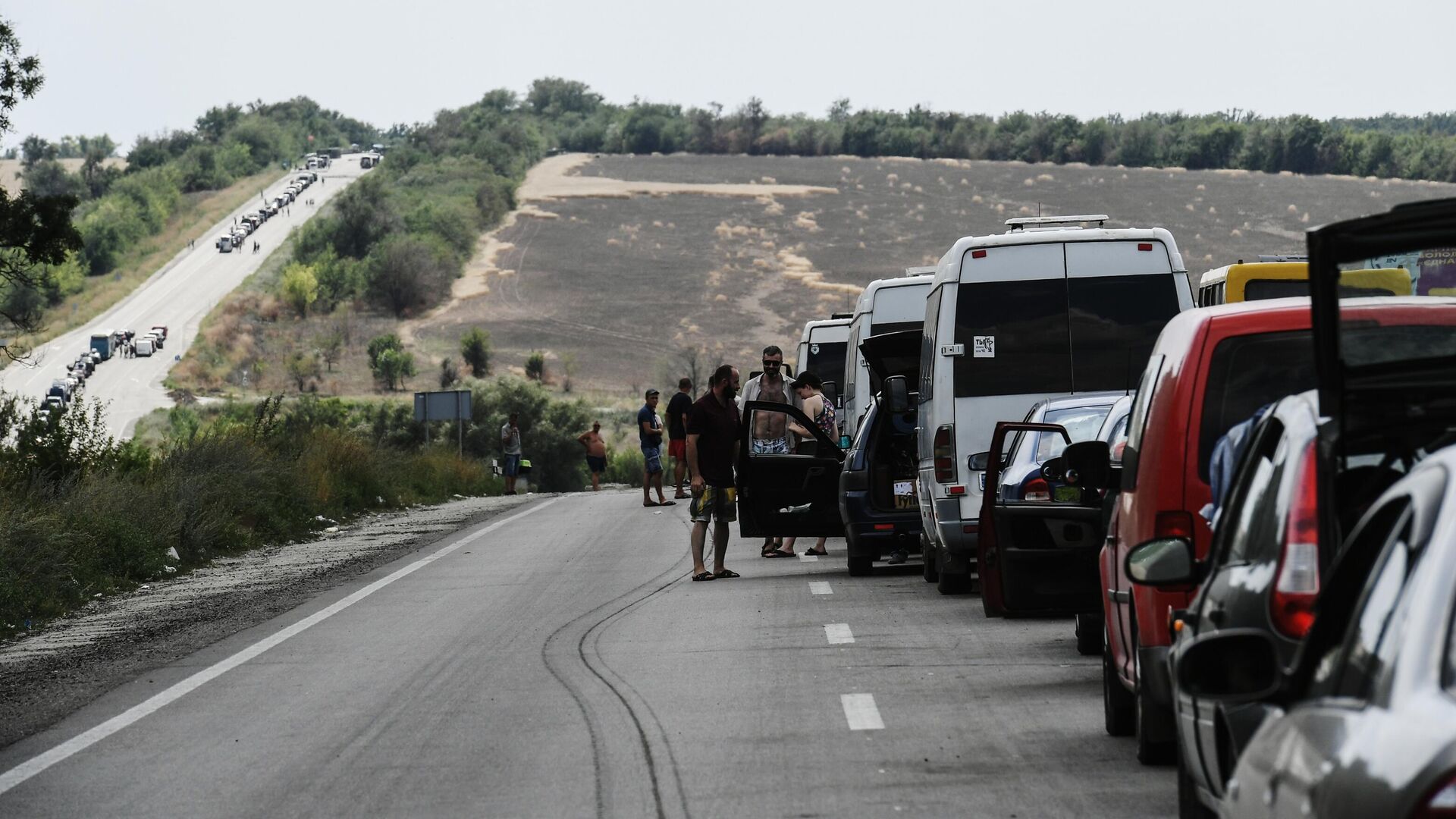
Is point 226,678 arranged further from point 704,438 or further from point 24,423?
point 24,423

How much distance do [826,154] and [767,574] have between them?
504 feet

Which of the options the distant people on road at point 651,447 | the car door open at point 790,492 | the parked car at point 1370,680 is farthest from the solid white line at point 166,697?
the distant people on road at point 651,447

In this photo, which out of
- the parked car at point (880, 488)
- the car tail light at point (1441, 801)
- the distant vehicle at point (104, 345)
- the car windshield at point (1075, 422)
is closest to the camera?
the car tail light at point (1441, 801)

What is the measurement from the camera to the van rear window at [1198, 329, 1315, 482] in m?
7.39

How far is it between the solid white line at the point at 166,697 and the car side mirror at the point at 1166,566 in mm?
4571

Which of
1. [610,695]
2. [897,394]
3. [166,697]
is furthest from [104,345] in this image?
[610,695]

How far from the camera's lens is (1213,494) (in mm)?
7059

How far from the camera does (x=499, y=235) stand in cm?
13600

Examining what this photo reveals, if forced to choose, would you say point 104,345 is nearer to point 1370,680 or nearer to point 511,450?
point 511,450

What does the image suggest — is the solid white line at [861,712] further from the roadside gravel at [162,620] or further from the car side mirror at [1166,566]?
the roadside gravel at [162,620]

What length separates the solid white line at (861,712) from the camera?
8.83 m

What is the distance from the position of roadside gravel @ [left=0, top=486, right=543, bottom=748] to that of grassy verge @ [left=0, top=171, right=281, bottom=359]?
323ft

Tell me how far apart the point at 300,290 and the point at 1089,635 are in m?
111

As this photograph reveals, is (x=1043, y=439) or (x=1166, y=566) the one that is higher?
(x=1166, y=566)
